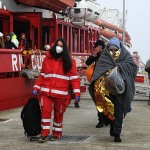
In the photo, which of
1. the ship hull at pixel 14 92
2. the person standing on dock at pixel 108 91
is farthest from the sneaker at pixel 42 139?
the ship hull at pixel 14 92

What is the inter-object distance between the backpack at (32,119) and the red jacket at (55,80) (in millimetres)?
262

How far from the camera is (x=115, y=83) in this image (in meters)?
7.69

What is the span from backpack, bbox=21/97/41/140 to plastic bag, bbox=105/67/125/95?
46.6 inches

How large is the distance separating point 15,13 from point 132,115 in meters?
6.89

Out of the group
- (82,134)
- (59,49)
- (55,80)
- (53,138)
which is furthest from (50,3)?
(53,138)

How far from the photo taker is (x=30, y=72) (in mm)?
13695

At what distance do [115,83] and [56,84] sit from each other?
0.92m

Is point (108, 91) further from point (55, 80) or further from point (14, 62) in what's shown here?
point (14, 62)

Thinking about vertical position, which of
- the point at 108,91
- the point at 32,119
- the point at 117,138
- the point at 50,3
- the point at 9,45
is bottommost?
the point at 117,138

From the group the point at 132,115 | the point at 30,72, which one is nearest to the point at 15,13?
the point at 30,72

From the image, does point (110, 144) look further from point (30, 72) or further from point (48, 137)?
point (30, 72)

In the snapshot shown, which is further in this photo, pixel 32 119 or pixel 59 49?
pixel 59 49

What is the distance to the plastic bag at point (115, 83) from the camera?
772cm

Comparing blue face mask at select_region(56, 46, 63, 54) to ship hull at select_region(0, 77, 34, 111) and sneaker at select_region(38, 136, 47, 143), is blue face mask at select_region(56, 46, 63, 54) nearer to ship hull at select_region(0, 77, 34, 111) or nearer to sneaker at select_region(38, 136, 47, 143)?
sneaker at select_region(38, 136, 47, 143)
